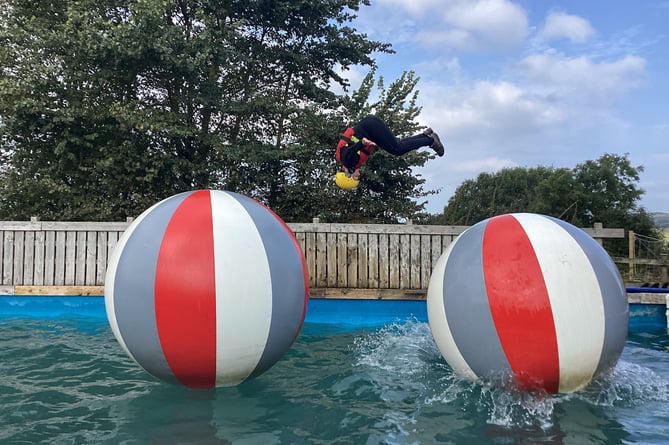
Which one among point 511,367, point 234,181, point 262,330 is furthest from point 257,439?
point 234,181

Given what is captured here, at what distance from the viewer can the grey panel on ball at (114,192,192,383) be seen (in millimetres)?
3480

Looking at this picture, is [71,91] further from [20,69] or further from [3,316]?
[3,316]

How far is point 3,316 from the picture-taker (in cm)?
784

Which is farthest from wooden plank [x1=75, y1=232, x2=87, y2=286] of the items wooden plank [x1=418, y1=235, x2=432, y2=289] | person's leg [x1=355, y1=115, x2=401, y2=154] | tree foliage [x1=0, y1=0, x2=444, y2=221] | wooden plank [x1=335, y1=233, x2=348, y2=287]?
wooden plank [x1=418, y1=235, x2=432, y2=289]

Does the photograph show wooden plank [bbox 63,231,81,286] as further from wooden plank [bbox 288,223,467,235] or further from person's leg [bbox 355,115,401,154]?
person's leg [bbox 355,115,401,154]

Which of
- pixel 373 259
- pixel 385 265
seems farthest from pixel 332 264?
pixel 385 265

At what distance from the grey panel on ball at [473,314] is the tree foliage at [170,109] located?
683 centimetres

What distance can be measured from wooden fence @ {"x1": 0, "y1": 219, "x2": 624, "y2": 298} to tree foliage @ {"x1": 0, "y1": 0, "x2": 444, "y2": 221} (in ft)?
6.94

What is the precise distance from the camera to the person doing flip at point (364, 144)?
250 inches

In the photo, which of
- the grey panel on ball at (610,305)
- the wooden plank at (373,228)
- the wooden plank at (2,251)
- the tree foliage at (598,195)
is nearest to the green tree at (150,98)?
the wooden plank at (2,251)

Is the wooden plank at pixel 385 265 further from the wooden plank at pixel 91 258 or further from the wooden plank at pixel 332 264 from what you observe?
the wooden plank at pixel 91 258

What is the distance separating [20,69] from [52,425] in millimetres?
9526

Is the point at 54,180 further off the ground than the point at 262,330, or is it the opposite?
the point at 54,180

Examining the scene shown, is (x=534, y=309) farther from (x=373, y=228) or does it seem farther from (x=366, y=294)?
(x=373, y=228)
